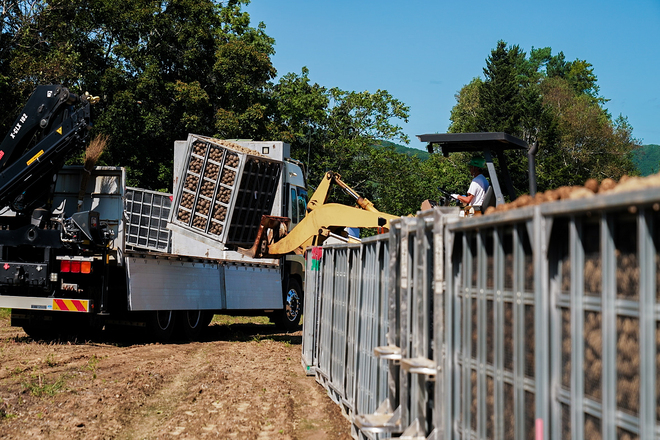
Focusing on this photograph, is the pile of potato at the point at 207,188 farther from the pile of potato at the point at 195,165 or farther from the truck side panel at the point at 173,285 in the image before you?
the truck side panel at the point at 173,285

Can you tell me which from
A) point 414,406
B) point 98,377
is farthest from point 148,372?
point 414,406

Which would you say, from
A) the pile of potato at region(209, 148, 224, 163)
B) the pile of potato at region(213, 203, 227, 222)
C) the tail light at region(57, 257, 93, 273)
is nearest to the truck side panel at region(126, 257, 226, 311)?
the tail light at region(57, 257, 93, 273)

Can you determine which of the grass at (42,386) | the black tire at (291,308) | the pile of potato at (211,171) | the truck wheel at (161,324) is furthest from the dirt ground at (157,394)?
the black tire at (291,308)

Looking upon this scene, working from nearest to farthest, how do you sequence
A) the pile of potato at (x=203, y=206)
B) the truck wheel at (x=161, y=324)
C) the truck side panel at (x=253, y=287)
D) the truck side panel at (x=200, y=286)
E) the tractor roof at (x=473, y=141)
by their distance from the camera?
the tractor roof at (x=473, y=141) < the truck side panel at (x=200, y=286) < the truck wheel at (x=161, y=324) < the pile of potato at (x=203, y=206) < the truck side panel at (x=253, y=287)

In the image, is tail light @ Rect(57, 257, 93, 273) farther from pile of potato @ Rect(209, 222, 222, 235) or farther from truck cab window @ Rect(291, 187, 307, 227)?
truck cab window @ Rect(291, 187, 307, 227)

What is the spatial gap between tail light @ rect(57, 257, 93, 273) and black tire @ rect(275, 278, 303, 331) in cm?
594

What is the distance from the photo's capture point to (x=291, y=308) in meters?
18.0

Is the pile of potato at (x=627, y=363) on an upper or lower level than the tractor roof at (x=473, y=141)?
lower

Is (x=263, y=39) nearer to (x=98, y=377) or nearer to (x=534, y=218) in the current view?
(x=98, y=377)

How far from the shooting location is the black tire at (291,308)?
17.7 metres

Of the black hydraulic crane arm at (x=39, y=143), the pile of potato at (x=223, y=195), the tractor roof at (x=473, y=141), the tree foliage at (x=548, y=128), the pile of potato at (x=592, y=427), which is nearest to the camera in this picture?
the pile of potato at (x=592, y=427)

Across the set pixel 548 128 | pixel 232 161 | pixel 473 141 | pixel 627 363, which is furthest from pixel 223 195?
pixel 548 128

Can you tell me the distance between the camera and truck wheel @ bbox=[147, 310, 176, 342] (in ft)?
44.5

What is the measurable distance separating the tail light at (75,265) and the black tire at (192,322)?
2.58 metres
